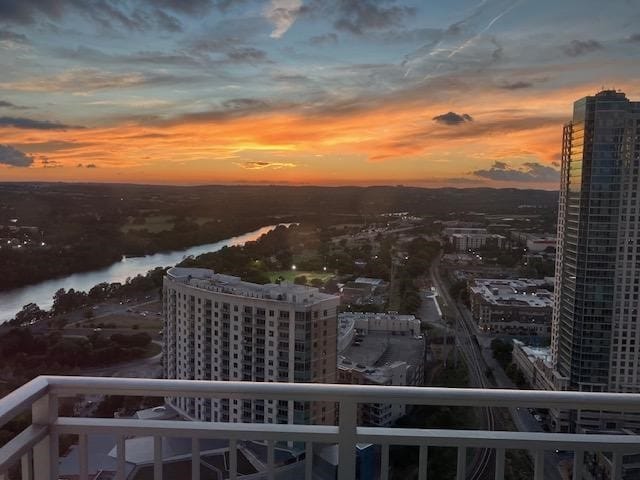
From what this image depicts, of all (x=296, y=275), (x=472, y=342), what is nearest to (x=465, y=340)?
(x=472, y=342)

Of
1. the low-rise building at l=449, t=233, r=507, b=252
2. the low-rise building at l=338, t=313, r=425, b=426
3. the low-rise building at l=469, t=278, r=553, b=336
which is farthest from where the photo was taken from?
the low-rise building at l=449, t=233, r=507, b=252

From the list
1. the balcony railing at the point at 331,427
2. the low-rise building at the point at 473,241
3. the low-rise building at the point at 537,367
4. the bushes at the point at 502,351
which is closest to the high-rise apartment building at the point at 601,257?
the low-rise building at the point at 537,367

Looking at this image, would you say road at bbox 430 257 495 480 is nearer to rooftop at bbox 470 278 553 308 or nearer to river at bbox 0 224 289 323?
rooftop at bbox 470 278 553 308

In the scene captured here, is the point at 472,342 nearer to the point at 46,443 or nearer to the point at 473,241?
the point at 473,241

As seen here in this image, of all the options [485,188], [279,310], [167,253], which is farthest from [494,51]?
[167,253]

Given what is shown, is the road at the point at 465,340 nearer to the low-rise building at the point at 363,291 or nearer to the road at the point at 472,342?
the road at the point at 472,342

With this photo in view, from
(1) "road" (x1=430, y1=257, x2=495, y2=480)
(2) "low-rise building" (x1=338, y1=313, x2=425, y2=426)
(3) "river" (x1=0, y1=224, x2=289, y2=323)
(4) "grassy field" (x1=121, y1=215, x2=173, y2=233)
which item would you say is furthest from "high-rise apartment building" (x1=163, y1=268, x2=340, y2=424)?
(1) "road" (x1=430, y1=257, x2=495, y2=480)

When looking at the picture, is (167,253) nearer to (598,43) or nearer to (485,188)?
(485,188)
